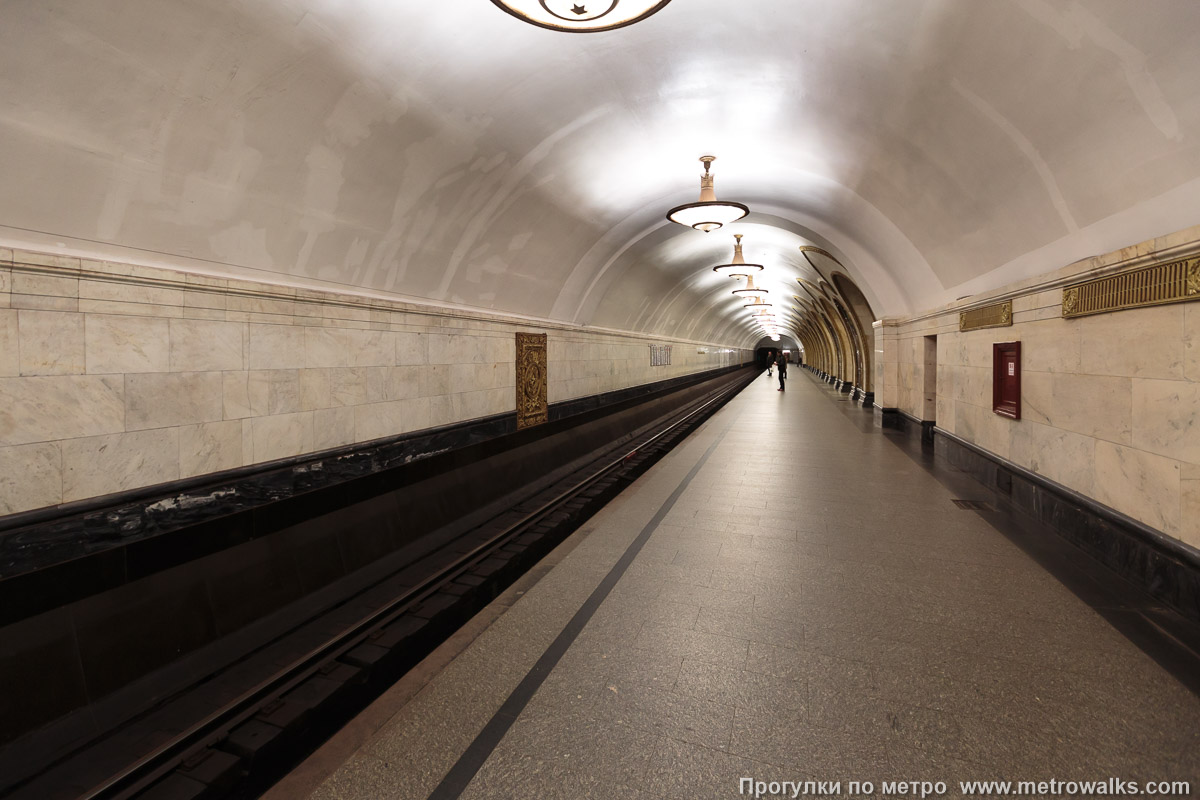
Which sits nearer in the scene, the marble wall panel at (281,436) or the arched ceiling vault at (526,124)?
the arched ceiling vault at (526,124)

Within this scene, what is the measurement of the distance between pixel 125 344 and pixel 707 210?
6.39m

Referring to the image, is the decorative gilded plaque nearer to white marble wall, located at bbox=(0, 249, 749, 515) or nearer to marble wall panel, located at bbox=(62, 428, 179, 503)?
white marble wall, located at bbox=(0, 249, 749, 515)

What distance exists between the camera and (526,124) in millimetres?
5531

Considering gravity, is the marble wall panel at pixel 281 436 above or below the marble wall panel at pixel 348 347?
below

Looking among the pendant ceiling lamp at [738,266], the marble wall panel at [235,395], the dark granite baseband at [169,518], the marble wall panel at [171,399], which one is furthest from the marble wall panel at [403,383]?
the pendant ceiling lamp at [738,266]

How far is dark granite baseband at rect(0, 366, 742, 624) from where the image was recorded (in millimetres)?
2869

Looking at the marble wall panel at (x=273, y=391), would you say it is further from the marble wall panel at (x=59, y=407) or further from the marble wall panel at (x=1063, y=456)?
the marble wall panel at (x=1063, y=456)

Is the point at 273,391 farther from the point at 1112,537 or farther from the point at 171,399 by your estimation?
the point at 1112,537

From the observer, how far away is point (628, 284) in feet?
42.2

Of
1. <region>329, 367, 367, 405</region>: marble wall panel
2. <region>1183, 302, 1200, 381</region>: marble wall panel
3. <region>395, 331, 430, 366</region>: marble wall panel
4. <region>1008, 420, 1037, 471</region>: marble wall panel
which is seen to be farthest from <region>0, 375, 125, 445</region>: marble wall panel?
<region>1008, 420, 1037, 471</region>: marble wall panel

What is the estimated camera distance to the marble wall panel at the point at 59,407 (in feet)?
9.30

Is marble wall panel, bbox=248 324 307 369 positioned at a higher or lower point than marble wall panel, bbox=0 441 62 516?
higher

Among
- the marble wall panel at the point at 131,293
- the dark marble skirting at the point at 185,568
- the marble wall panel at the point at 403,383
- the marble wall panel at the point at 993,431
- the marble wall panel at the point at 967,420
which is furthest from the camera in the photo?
the marble wall panel at the point at 967,420

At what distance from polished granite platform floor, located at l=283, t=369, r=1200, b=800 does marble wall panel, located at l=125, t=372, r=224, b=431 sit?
252cm
